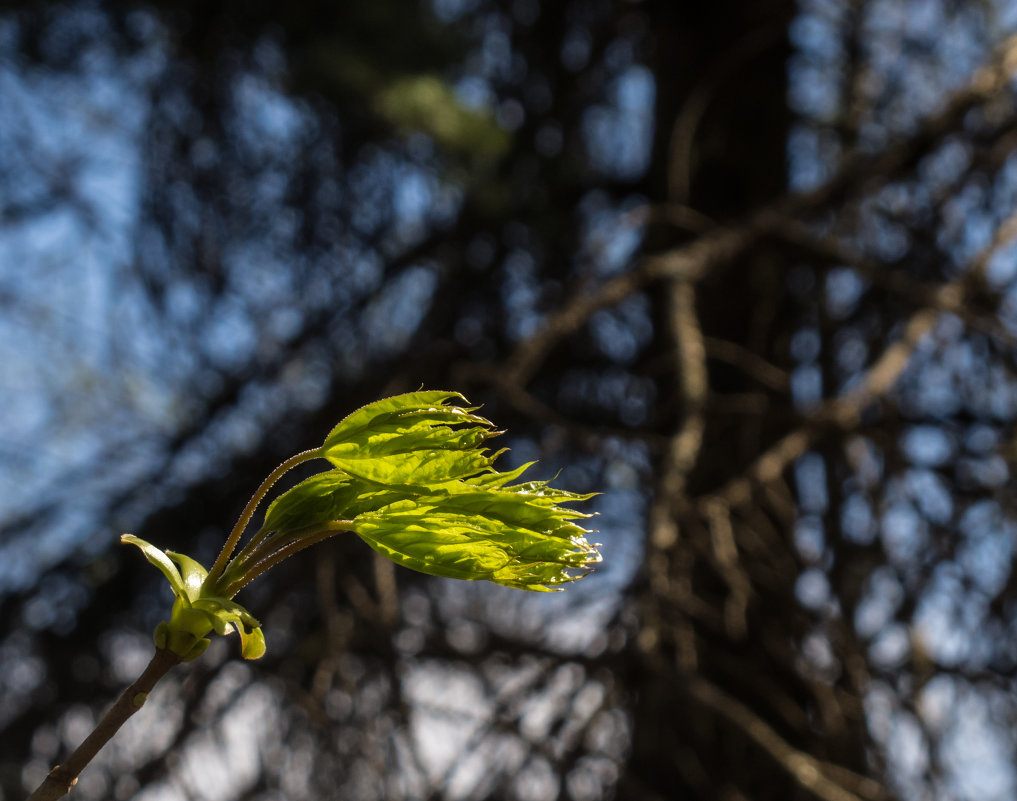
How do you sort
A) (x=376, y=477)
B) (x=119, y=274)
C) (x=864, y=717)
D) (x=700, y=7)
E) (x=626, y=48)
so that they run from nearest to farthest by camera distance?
(x=376, y=477) → (x=864, y=717) → (x=119, y=274) → (x=626, y=48) → (x=700, y=7)

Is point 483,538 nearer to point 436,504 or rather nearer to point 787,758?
point 436,504

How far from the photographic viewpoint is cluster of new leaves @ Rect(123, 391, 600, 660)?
0.35 m

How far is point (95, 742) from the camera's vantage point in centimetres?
29

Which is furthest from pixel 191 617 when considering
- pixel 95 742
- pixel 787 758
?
pixel 787 758

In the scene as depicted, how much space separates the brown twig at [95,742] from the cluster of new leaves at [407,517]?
24 millimetres

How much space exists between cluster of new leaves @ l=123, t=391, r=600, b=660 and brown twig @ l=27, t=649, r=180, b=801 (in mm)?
24

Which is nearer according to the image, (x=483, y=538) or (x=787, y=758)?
(x=483, y=538)

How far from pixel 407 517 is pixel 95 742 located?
4.8 inches

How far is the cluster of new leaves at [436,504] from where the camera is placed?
0.35 metres

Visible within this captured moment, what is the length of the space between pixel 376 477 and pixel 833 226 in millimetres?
2225

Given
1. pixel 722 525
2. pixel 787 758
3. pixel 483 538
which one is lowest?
pixel 787 758

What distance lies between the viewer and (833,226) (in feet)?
7.85

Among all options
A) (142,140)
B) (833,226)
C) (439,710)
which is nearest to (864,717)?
(439,710)

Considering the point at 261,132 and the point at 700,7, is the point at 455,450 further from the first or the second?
the point at 700,7
